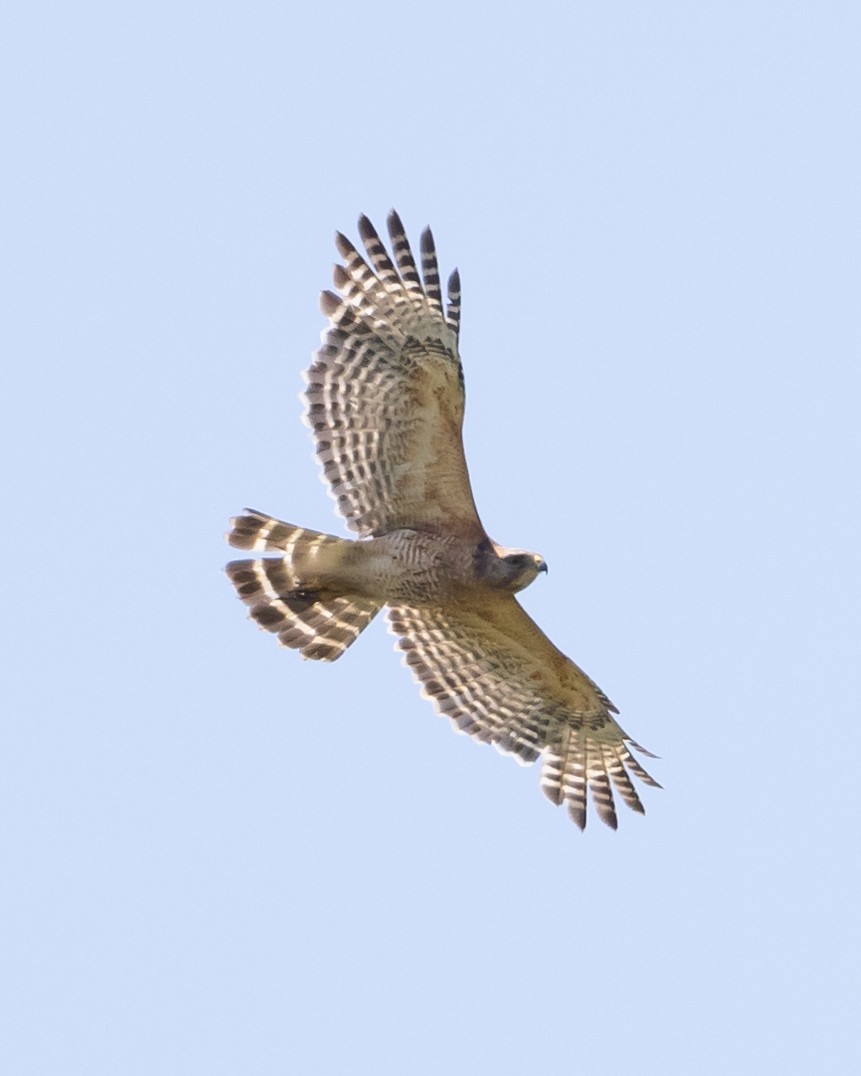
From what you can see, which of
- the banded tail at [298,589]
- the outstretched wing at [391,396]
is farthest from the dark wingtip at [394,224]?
the banded tail at [298,589]

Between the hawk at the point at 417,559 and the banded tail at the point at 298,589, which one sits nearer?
the hawk at the point at 417,559

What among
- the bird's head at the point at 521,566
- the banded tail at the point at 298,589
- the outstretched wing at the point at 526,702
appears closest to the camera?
the bird's head at the point at 521,566

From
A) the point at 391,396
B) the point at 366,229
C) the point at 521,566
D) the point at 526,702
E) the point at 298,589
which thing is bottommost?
the point at 526,702

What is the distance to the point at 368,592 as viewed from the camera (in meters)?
13.0

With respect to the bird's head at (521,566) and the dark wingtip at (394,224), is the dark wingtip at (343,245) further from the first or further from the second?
the bird's head at (521,566)

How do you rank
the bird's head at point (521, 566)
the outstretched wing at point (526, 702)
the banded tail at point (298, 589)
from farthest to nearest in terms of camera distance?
the outstretched wing at point (526, 702)
the banded tail at point (298, 589)
the bird's head at point (521, 566)

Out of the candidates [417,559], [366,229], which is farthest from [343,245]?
[417,559]

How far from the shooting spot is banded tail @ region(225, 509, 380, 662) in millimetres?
12984

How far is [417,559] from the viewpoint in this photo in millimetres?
12773

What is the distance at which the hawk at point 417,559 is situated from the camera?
12609mm

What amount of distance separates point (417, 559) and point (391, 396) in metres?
0.94

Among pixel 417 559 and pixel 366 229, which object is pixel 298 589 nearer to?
pixel 417 559

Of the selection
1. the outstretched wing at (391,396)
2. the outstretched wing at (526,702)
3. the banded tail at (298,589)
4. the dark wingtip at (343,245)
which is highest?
the dark wingtip at (343,245)

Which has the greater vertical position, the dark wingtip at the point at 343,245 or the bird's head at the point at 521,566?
the dark wingtip at the point at 343,245
